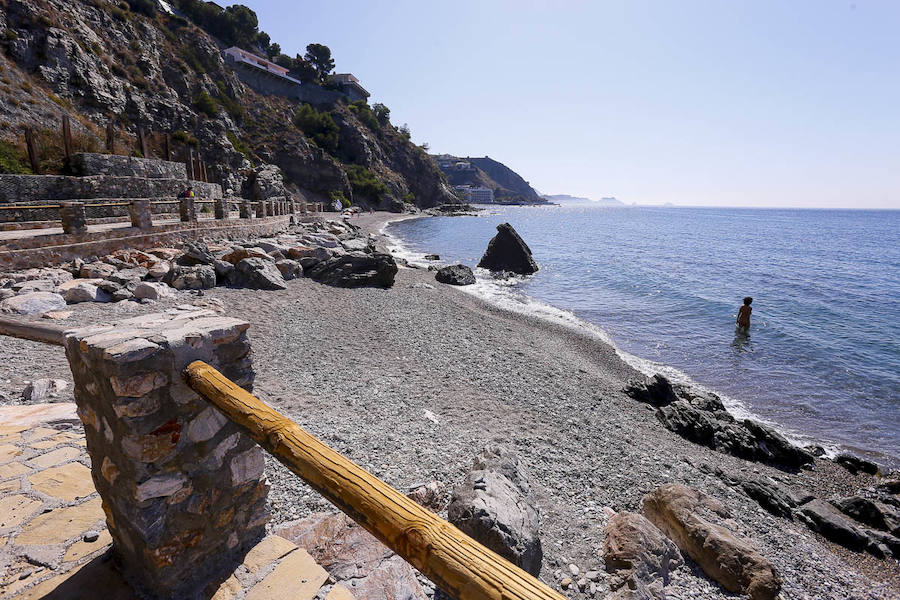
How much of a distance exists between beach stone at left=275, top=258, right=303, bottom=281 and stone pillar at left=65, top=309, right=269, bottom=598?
1382 cm

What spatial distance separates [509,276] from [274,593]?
2637cm

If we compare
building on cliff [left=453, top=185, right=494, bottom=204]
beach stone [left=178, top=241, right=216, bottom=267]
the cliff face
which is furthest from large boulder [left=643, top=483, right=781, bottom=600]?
building on cliff [left=453, top=185, right=494, bottom=204]

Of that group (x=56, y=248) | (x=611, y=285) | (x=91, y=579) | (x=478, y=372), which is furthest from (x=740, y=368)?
(x=56, y=248)

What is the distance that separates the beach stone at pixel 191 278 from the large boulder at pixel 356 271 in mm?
4648

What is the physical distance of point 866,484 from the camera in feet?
26.9

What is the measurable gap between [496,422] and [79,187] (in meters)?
→ 23.6

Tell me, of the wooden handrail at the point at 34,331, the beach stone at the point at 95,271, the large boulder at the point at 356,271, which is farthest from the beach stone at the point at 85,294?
the large boulder at the point at 356,271

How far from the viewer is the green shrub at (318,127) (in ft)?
261

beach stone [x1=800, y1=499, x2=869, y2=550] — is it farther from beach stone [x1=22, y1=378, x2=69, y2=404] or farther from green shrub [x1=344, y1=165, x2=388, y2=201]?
green shrub [x1=344, y1=165, x2=388, y2=201]

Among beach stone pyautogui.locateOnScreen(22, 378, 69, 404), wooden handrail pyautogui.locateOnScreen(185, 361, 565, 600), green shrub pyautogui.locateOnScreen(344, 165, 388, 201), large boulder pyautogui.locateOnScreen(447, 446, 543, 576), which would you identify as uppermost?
green shrub pyautogui.locateOnScreen(344, 165, 388, 201)

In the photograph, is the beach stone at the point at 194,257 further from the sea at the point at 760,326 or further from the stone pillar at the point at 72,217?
the sea at the point at 760,326

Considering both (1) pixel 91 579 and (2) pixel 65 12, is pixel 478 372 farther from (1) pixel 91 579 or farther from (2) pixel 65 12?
(2) pixel 65 12

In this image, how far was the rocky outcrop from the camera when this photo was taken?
8.54m

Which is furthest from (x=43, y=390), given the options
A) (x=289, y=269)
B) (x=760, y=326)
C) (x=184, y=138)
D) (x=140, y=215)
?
(x=184, y=138)
